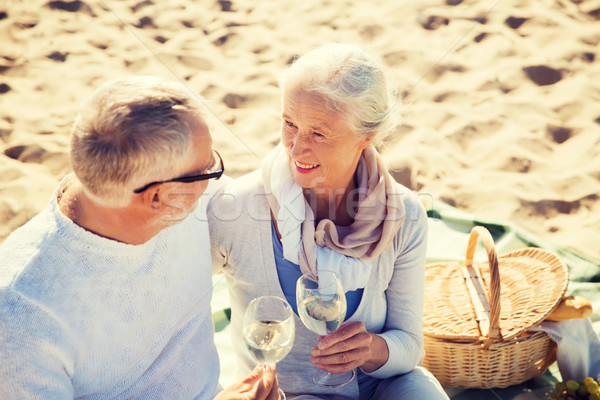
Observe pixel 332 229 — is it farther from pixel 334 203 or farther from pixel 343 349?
pixel 343 349

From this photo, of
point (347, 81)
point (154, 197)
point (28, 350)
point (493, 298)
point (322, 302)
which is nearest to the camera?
point (28, 350)

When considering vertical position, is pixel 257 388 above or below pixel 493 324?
above

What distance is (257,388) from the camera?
1.72 metres

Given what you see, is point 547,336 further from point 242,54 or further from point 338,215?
point 242,54

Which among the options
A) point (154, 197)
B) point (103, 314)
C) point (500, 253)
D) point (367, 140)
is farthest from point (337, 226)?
point (500, 253)

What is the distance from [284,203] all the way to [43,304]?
92 cm

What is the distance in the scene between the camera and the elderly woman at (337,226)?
2.04 m

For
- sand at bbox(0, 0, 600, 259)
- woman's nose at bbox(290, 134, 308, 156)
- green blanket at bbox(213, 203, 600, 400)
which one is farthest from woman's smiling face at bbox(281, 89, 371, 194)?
sand at bbox(0, 0, 600, 259)

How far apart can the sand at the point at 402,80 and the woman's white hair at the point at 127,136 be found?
2.28 metres

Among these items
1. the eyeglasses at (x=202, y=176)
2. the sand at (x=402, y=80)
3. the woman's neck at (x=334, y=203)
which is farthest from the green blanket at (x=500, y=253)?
the eyeglasses at (x=202, y=176)

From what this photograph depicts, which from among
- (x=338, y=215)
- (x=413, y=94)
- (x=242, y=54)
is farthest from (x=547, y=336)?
(x=242, y=54)

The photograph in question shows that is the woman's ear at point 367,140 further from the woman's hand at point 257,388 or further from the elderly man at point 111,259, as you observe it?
the woman's hand at point 257,388

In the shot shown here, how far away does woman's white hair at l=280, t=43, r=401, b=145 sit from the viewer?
6.57ft

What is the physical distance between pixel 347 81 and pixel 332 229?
559mm
